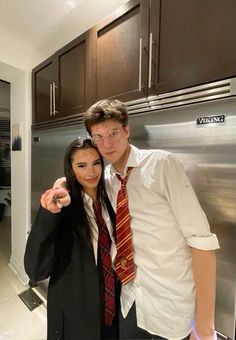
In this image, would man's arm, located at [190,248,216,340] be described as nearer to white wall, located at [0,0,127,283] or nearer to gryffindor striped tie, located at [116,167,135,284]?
gryffindor striped tie, located at [116,167,135,284]

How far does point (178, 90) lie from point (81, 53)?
906mm

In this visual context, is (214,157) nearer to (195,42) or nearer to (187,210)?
(187,210)

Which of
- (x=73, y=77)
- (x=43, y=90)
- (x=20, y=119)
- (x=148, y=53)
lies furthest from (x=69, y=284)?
(x=20, y=119)

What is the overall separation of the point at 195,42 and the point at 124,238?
0.91 meters

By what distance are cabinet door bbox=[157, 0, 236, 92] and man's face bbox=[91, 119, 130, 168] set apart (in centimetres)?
36

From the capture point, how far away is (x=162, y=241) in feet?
2.69

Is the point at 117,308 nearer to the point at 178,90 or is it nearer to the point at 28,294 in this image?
the point at 178,90

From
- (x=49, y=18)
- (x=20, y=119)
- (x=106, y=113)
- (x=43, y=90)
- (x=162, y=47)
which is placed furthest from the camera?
(x=20, y=119)

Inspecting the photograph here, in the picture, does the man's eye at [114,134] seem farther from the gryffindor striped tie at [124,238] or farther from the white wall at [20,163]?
the white wall at [20,163]

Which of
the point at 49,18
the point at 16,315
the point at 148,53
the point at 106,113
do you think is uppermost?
the point at 49,18

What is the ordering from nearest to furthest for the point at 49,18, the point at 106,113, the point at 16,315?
the point at 106,113, the point at 49,18, the point at 16,315

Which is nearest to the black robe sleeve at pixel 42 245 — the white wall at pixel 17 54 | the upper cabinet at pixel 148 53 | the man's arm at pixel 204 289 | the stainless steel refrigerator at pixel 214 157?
the man's arm at pixel 204 289

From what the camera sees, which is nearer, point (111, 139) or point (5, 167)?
point (111, 139)

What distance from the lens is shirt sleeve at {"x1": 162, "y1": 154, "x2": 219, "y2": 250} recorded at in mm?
725
